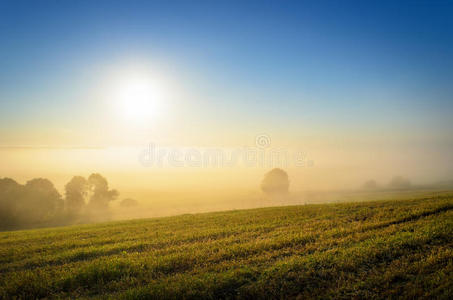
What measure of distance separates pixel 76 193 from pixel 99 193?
5212 millimetres

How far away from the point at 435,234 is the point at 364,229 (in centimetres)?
334

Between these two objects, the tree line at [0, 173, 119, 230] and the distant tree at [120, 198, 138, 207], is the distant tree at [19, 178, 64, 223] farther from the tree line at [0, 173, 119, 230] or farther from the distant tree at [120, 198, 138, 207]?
the distant tree at [120, 198, 138, 207]

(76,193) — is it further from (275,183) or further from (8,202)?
(275,183)

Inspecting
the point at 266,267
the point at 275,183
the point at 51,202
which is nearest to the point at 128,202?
the point at 51,202

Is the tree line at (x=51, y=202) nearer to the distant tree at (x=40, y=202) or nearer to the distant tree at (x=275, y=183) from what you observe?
the distant tree at (x=40, y=202)

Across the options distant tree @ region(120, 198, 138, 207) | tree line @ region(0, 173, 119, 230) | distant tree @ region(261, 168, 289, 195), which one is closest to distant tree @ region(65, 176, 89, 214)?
tree line @ region(0, 173, 119, 230)

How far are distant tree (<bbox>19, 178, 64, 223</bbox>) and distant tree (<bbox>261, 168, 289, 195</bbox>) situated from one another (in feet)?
178

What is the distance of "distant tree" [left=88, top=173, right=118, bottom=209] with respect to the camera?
2505 inches

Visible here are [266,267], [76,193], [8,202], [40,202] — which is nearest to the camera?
[266,267]

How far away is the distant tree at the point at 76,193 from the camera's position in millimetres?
59375

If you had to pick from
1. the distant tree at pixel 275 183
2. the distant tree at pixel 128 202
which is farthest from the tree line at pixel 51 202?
the distant tree at pixel 275 183

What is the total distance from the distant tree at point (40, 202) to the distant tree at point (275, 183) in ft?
178

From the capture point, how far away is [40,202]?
53500mm

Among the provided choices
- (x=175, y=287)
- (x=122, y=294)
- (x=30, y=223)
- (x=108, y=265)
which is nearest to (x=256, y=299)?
(x=175, y=287)
